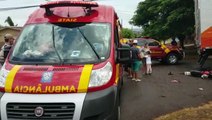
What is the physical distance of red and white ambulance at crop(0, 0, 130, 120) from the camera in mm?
6285

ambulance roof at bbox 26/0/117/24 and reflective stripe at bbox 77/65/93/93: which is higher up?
ambulance roof at bbox 26/0/117/24

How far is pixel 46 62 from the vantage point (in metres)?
7.15

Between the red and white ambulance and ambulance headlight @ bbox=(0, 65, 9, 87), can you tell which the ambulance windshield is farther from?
ambulance headlight @ bbox=(0, 65, 9, 87)

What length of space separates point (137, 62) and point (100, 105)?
10.4 meters

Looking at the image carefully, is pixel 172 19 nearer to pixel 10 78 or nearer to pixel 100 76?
pixel 100 76

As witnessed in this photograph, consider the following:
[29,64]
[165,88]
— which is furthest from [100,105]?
[165,88]

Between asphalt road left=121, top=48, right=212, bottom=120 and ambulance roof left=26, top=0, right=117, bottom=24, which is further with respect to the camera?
asphalt road left=121, top=48, right=212, bottom=120

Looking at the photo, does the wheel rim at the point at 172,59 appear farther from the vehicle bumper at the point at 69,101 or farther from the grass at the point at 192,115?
the vehicle bumper at the point at 69,101

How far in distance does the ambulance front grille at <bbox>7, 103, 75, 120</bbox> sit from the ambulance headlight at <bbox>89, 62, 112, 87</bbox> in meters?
0.54

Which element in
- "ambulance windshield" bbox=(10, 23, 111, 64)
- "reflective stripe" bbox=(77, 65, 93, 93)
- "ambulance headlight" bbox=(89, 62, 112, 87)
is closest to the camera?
"reflective stripe" bbox=(77, 65, 93, 93)

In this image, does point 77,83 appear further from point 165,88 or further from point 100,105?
point 165,88

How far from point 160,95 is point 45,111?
6.82 m

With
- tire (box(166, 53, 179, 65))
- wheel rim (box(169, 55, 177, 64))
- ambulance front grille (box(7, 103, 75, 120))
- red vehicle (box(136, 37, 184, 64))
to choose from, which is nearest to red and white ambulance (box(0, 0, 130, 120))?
ambulance front grille (box(7, 103, 75, 120))

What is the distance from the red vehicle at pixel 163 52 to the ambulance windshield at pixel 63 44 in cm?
1613
